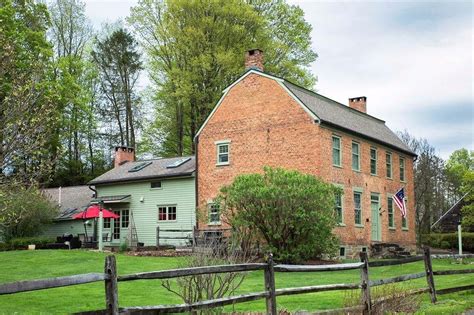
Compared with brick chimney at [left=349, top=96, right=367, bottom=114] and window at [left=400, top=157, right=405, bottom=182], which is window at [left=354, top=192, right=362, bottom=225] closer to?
window at [left=400, top=157, right=405, bottom=182]

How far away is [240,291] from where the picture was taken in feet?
48.2

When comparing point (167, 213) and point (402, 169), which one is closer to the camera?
point (167, 213)

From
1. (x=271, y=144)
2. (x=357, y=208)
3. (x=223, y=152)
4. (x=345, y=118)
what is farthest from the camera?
(x=345, y=118)

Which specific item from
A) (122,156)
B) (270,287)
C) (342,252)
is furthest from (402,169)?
(270,287)

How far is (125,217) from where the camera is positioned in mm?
35156

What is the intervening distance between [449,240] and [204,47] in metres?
20.3

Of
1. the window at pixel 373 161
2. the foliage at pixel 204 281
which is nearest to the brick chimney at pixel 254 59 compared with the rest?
the window at pixel 373 161

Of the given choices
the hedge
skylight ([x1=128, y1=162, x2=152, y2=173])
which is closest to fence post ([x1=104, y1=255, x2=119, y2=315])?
skylight ([x1=128, y1=162, x2=152, y2=173])

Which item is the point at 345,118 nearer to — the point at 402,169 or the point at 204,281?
the point at 402,169

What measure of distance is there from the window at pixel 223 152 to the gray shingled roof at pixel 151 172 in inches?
76.7

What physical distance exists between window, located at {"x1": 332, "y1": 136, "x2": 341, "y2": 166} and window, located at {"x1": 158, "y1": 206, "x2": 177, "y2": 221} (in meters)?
9.25

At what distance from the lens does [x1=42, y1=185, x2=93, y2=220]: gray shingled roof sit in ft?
127

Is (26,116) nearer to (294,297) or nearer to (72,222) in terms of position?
(294,297)

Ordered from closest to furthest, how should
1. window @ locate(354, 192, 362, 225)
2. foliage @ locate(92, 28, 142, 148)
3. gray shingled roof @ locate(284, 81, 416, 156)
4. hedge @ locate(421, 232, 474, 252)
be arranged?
1. gray shingled roof @ locate(284, 81, 416, 156)
2. window @ locate(354, 192, 362, 225)
3. hedge @ locate(421, 232, 474, 252)
4. foliage @ locate(92, 28, 142, 148)
